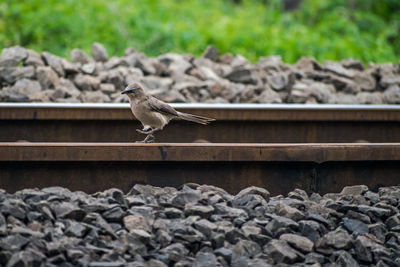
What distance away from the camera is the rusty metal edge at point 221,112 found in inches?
250

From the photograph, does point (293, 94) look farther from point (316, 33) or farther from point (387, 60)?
point (316, 33)

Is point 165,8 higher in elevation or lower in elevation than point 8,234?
higher

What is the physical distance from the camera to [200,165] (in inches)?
190

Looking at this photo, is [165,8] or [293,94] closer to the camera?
[293,94]

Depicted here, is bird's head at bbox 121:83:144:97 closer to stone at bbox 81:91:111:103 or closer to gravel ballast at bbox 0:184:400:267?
gravel ballast at bbox 0:184:400:267

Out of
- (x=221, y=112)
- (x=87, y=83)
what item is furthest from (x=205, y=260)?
(x=87, y=83)

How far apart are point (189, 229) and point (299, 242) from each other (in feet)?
2.30

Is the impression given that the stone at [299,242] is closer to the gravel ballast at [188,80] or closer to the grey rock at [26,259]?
the grey rock at [26,259]

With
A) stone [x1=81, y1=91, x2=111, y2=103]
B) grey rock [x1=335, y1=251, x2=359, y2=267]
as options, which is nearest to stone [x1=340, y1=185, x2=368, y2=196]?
grey rock [x1=335, y1=251, x2=359, y2=267]

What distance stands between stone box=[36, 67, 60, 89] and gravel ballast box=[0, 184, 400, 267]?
14.3ft

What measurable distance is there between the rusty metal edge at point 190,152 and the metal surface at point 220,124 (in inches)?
70.0

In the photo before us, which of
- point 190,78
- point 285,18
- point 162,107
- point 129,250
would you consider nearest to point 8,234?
point 129,250

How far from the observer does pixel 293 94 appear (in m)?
9.00

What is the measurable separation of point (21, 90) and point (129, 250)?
4941 millimetres
